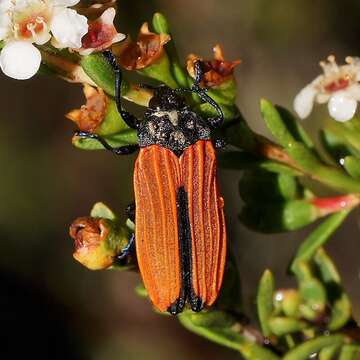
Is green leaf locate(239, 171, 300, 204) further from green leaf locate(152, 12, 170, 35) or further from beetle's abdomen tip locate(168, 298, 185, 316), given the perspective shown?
green leaf locate(152, 12, 170, 35)

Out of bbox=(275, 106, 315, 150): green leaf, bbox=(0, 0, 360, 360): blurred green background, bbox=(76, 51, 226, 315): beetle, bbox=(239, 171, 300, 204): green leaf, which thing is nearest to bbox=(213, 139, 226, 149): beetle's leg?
bbox=(76, 51, 226, 315): beetle

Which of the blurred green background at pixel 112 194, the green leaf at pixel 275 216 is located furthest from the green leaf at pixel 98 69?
the blurred green background at pixel 112 194

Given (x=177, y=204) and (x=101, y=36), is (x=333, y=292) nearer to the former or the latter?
(x=177, y=204)

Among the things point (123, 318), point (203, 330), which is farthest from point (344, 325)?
point (123, 318)

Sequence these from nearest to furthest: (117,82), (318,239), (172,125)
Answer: (117,82), (318,239), (172,125)

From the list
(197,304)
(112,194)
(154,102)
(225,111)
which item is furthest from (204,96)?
(112,194)

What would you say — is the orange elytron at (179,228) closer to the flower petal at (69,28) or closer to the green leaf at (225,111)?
the green leaf at (225,111)
